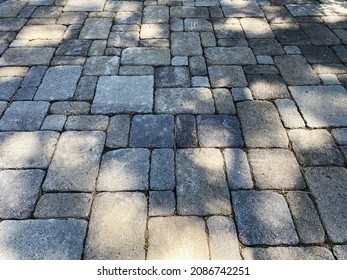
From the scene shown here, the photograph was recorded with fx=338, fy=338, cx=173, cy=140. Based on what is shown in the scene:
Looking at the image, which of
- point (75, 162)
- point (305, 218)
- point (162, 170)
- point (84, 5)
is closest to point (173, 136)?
point (162, 170)

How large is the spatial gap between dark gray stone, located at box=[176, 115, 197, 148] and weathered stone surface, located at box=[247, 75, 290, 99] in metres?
0.67

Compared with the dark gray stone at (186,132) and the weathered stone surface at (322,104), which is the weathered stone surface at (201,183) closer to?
the dark gray stone at (186,132)

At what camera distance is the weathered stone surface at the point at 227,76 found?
3054mm

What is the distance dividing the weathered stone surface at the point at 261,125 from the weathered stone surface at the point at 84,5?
2544 mm

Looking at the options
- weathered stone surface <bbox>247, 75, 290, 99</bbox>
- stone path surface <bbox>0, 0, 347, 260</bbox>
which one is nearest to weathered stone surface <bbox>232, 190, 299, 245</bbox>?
stone path surface <bbox>0, 0, 347, 260</bbox>

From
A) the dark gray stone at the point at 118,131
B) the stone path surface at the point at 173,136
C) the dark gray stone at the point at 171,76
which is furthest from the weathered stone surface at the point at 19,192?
the dark gray stone at the point at 171,76

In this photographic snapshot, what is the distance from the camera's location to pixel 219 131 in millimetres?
2582

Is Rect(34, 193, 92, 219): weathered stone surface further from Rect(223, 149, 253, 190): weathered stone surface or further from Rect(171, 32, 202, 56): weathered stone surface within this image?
Rect(171, 32, 202, 56): weathered stone surface

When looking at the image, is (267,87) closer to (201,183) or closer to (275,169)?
(275,169)

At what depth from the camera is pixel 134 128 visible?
2605 millimetres

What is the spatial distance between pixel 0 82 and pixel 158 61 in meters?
1.48

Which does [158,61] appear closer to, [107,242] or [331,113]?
[331,113]
